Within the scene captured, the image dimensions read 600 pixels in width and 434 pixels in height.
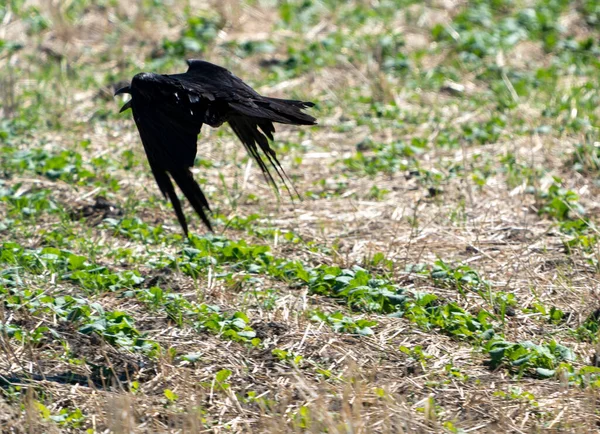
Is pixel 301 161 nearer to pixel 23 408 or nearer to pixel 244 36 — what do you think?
pixel 244 36

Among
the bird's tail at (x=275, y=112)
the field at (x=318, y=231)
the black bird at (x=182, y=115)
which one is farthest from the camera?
the bird's tail at (x=275, y=112)

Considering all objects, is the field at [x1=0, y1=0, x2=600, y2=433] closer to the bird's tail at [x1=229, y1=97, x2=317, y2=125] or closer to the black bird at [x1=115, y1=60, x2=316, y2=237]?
the black bird at [x1=115, y1=60, x2=316, y2=237]

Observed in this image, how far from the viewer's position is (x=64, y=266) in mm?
4738

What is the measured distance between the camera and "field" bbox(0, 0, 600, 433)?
3.74m

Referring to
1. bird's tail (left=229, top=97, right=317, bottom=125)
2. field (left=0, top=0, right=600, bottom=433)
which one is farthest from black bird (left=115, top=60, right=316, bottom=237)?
field (left=0, top=0, right=600, bottom=433)

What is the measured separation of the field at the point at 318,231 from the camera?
374cm

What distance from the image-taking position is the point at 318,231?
559cm

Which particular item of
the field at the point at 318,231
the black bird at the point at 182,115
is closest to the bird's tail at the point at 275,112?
the black bird at the point at 182,115

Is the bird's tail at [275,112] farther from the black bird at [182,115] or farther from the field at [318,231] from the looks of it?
the field at [318,231]

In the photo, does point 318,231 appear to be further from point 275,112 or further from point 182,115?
point 182,115

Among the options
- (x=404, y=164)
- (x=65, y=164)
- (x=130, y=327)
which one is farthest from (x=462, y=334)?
(x=65, y=164)

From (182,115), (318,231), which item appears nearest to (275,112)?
(182,115)

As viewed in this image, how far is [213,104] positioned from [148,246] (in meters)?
1.06

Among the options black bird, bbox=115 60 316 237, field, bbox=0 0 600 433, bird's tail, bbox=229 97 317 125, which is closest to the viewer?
field, bbox=0 0 600 433
